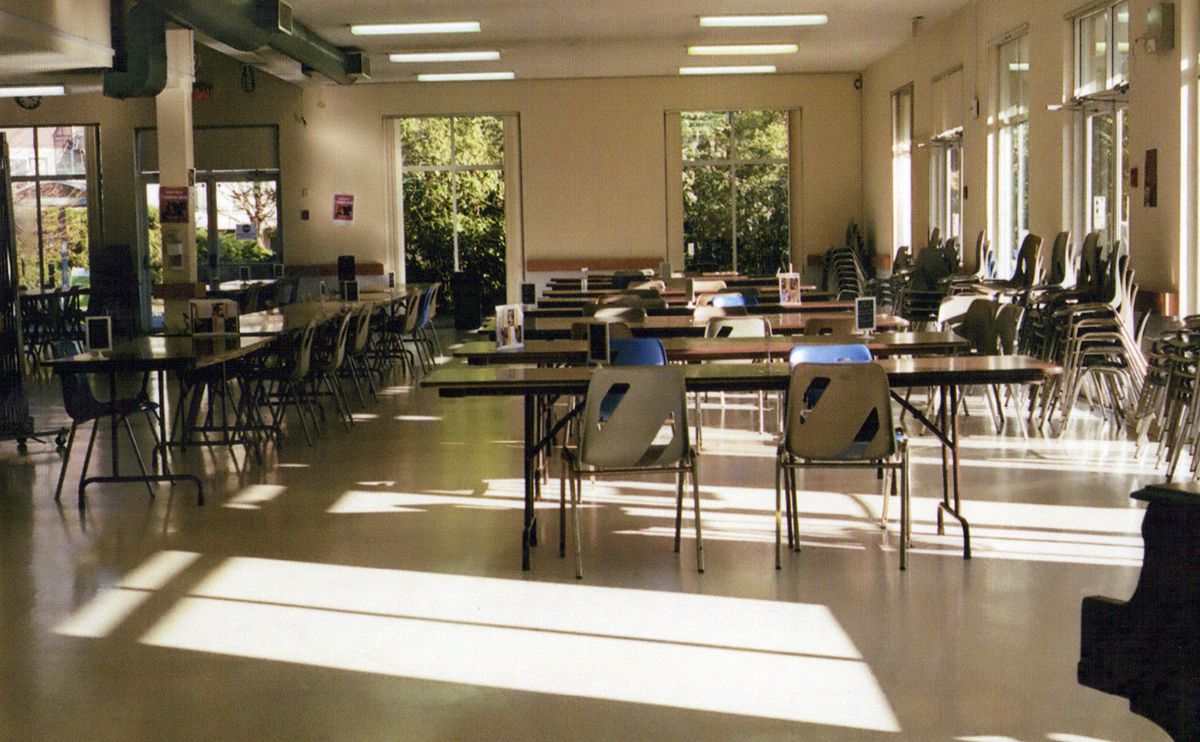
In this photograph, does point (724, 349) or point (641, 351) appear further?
point (724, 349)

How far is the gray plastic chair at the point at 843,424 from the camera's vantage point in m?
4.80

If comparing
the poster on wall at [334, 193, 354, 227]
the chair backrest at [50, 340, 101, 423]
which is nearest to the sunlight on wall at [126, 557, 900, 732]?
the chair backrest at [50, 340, 101, 423]

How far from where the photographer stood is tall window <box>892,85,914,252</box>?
53.1ft

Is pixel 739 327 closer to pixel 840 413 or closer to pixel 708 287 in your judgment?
pixel 840 413

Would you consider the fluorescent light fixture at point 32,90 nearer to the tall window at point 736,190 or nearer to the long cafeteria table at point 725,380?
the tall window at point 736,190

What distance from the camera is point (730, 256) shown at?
19.2 meters

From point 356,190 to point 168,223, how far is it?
596 centimetres

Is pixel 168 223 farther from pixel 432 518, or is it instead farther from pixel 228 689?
pixel 228 689

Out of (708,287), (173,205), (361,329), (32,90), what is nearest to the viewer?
(361,329)

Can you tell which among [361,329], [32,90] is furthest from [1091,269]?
[32,90]

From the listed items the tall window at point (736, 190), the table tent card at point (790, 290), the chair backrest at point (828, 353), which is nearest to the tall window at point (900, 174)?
the tall window at point (736, 190)

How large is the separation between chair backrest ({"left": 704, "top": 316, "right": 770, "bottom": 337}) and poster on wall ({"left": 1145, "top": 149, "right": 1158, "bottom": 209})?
2.84 meters

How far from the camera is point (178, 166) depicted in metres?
12.6

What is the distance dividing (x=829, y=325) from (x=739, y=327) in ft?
2.15
